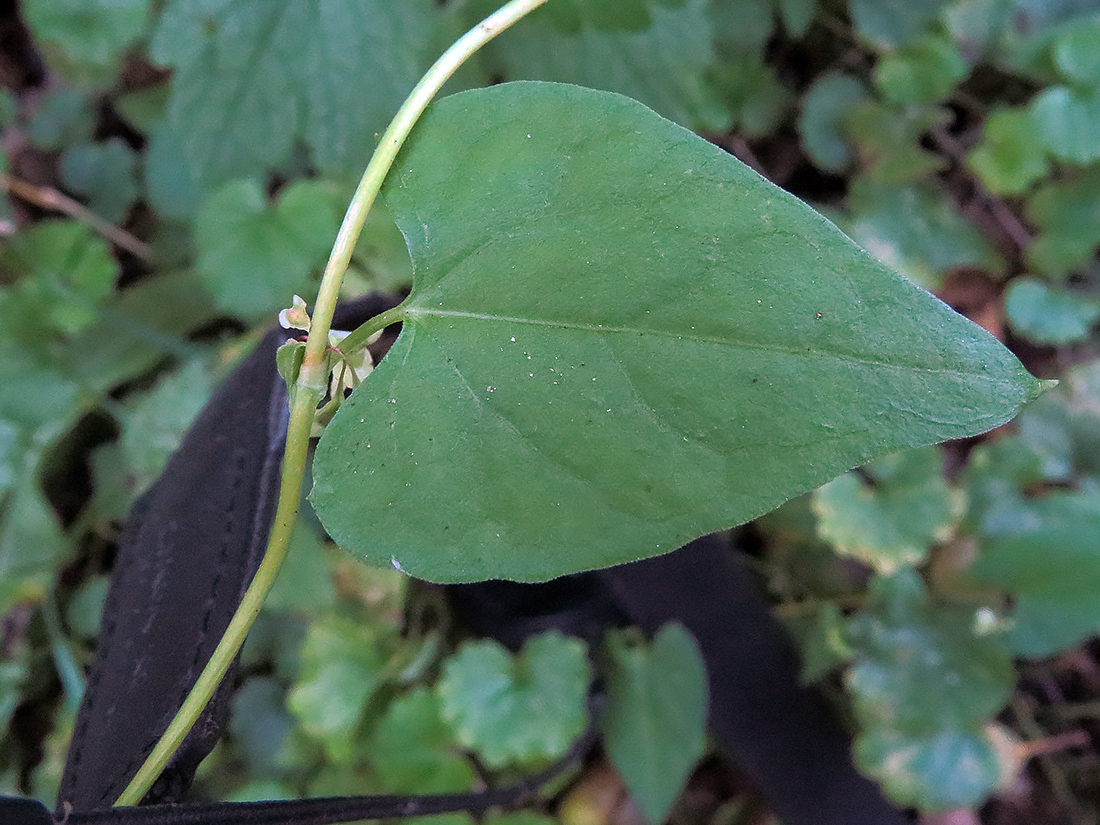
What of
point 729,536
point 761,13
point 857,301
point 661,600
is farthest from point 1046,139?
point 857,301

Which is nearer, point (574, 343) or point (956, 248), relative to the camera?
point (574, 343)

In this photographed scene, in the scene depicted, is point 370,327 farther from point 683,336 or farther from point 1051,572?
point 1051,572

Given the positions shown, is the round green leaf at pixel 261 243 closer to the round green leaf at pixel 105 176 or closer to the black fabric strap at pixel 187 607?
the round green leaf at pixel 105 176

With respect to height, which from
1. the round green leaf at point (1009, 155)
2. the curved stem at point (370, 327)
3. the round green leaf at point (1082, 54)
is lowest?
the round green leaf at point (1009, 155)

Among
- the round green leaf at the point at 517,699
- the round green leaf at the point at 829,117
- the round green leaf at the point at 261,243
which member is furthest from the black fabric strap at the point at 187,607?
the round green leaf at the point at 829,117

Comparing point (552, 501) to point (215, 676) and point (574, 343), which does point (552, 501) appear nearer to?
point (574, 343)

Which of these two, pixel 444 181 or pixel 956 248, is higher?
pixel 444 181
